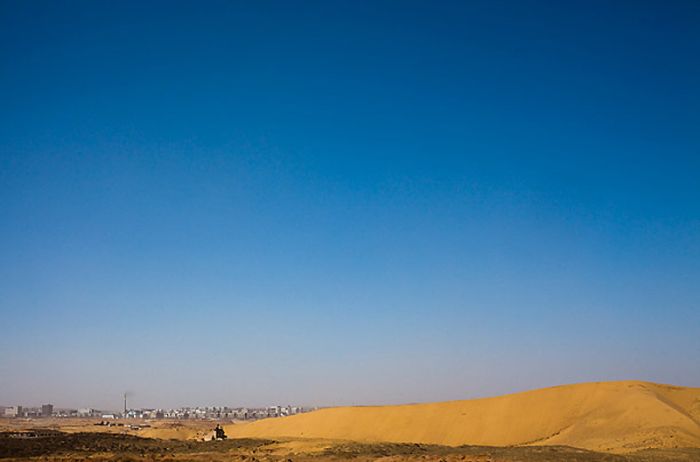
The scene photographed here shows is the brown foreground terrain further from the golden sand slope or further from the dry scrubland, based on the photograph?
the golden sand slope

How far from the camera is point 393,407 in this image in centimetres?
6744

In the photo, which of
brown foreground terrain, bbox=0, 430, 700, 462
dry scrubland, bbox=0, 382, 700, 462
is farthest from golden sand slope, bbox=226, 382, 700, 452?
brown foreground terrain, bbox=0, 430, 700, 462

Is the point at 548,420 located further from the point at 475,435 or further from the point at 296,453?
the point at 296,453

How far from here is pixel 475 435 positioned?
55250 millimetres

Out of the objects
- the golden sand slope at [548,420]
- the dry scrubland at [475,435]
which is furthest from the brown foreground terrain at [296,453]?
the golden sand slope at [548,420]

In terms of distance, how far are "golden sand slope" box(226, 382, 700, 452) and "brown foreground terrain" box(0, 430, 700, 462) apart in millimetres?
6989

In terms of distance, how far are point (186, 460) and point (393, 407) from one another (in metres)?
36.6

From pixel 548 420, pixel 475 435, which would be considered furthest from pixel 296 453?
pixel 548 420

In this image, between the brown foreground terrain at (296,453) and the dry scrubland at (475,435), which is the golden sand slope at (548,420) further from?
the brown foreground terrain at (296,453)

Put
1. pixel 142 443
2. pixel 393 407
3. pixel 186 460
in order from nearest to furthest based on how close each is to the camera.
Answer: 1. pixel 186 460
2. pixel 142 443
3. pixel 393 407

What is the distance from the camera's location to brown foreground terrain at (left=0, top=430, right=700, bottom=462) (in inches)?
1233

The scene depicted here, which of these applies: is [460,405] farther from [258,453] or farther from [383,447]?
[258,453]

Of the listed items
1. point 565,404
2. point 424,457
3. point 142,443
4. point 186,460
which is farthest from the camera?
point 565,404

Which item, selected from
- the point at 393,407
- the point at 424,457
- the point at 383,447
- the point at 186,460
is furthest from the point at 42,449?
the point at 393,407
